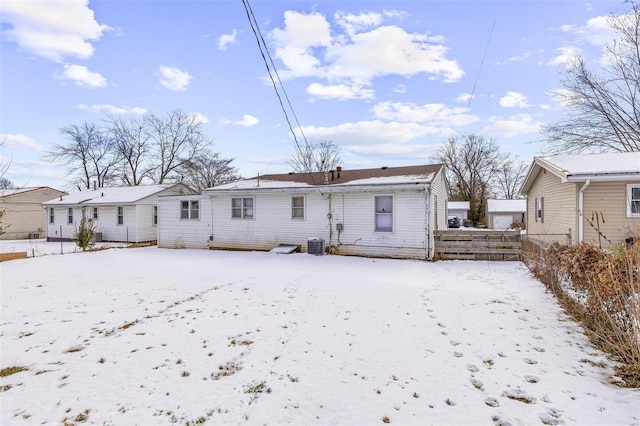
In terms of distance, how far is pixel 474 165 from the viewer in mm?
41469

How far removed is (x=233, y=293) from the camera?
23.4ft

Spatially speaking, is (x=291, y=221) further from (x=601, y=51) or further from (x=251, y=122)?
(x=601, y=51)

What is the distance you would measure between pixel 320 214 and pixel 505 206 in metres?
32.0

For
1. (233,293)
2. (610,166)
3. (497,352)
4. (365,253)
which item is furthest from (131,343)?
(610,166)

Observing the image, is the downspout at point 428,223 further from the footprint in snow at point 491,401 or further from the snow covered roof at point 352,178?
the footprint in snow at point 491,401

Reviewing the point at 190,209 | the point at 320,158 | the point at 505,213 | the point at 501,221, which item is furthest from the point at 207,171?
the point at 505,213

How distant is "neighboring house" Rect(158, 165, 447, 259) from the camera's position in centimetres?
1211

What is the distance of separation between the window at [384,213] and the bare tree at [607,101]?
15.4 m

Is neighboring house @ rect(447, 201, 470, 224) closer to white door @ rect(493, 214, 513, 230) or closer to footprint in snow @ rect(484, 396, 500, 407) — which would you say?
white door @ rect(493, 214, 513, 230)

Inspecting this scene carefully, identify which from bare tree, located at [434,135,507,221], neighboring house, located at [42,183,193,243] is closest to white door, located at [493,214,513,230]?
bare tree, located at [434,135,507,221]

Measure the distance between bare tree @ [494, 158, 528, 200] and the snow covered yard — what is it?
42.0m

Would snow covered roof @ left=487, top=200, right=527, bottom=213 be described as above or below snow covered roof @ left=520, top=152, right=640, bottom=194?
below

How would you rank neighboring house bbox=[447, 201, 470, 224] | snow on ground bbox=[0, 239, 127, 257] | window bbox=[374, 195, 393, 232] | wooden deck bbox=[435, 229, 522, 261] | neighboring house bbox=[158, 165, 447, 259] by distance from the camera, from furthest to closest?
neighboring house bbox=[447, 201, 470, 224] < snow on ground bbox=[0, 239, 127, 257] < window bbox=[374, 195, 393, 232] < neighboring house bbox=[158, 165, 447, 259] < wooden deck bbox=[435, 229, 522, 261]

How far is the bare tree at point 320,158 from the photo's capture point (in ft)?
133
